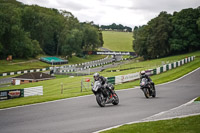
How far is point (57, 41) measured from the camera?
376ft

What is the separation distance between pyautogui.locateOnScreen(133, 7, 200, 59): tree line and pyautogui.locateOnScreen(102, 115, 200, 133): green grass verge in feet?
264

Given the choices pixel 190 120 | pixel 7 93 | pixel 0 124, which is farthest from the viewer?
pixel 7 93

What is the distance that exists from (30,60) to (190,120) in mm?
85388

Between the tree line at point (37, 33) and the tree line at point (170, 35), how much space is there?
26.8 metres

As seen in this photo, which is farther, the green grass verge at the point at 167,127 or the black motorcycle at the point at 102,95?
the black motorcycle at the point at 102,95

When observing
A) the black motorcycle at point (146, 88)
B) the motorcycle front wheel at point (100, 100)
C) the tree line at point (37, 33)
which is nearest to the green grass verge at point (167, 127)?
the motorcycle front wheel at point (100, 100)

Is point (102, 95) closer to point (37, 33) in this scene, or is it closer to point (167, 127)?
point (167, 127)

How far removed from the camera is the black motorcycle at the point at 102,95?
15.6 m

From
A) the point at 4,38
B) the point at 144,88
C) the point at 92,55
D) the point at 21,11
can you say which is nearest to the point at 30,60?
the point at 4,38

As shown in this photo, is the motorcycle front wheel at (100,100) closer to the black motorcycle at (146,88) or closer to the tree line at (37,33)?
the black motorcycle at (146,88)

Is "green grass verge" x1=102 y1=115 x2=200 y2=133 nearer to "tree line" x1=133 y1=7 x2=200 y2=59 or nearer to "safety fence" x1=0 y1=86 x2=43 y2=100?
"safety fence" x1=0 y1=86 x2=43 y2=100

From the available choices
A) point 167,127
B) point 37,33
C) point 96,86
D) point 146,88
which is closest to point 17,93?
point 146,88

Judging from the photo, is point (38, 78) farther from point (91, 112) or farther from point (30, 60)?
point (91, 112)

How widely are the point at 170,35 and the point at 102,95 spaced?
8089cm
